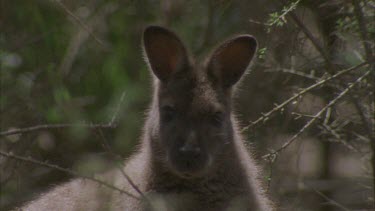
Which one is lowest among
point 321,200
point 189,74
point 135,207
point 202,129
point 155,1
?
point 321,200

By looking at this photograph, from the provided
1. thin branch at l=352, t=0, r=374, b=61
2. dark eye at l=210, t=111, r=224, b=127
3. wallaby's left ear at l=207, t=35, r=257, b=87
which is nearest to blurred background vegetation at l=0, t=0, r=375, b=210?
thin branch at l=352, t=0, r=374, b=61

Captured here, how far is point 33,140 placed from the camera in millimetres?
6867

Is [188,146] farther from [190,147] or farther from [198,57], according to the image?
[198,57]

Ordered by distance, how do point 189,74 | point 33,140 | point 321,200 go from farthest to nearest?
point 321,200 → point 33,140 → point 189,74

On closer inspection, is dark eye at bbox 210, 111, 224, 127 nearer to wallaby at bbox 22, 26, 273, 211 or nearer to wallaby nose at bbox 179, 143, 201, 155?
wallaby at bbox 22, 26, 273, 211

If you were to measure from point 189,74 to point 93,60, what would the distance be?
1.85 m

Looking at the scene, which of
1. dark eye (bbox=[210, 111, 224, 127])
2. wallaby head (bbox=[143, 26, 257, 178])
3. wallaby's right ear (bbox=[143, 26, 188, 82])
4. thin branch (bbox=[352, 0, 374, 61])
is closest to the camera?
thin branch (bbox=[352, 0, 374, 61])

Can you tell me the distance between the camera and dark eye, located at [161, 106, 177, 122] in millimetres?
5938

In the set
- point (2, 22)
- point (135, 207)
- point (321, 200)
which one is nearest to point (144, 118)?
point (135, 207)

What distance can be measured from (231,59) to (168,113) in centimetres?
65

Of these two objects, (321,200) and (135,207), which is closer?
(135,207)

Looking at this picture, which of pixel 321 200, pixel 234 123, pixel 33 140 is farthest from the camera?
pixel 321 200

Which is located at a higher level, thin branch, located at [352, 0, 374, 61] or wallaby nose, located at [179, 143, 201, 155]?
thin branch, located at [352, 0, 374, 61]

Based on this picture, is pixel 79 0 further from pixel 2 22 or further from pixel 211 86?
pixel 211 86
